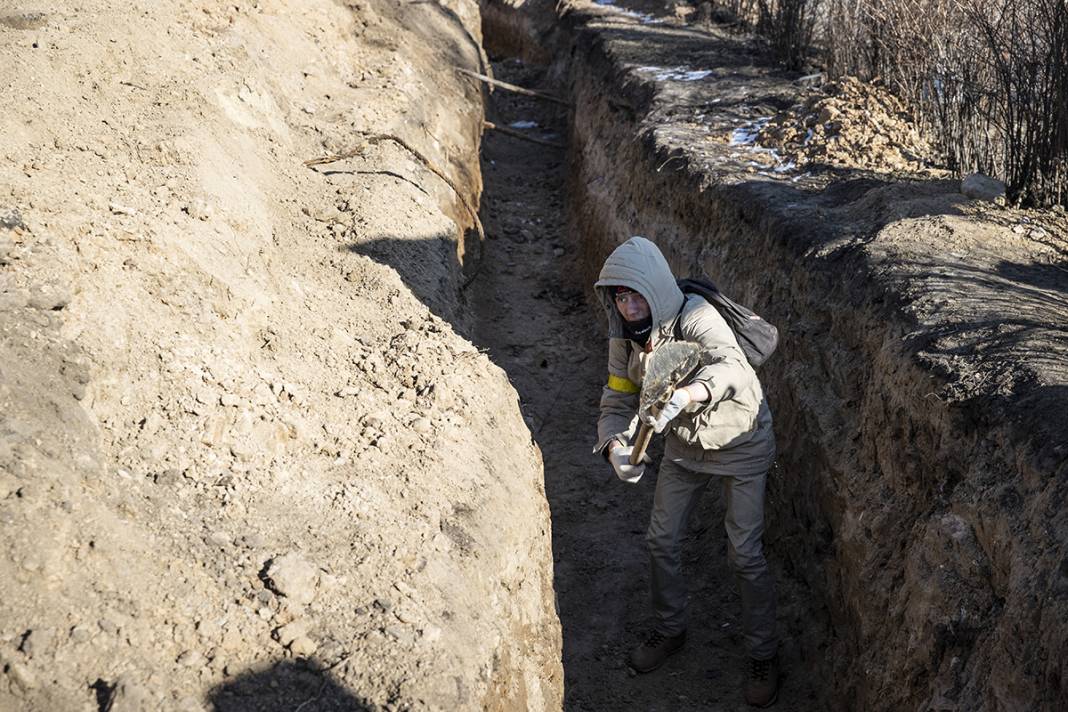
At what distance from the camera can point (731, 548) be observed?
14.4 ft

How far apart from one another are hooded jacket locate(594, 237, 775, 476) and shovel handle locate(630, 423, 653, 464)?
0.10 metres

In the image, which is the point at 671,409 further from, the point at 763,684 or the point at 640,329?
the point at 763,684

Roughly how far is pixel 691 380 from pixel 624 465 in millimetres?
443

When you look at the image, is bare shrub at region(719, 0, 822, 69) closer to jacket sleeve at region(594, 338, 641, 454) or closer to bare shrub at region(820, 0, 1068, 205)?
bare shrub at region(820, 0, 1068, 205)

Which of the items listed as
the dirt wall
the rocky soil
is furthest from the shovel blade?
the rocky soil

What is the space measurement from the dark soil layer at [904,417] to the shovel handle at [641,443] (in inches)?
45.0

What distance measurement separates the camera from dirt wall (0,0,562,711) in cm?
288

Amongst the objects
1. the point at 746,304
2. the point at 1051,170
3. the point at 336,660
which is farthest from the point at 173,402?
the point at 1051,170

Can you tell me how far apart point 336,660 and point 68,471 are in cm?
103

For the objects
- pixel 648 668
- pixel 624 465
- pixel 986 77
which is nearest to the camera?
pixel 624 465

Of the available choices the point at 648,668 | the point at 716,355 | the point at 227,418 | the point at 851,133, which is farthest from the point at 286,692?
the point at 851,133

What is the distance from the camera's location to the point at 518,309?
8.00m

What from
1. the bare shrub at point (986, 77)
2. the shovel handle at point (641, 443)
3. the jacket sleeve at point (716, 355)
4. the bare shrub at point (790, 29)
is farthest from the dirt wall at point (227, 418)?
the bare shrub at point (790, 29)

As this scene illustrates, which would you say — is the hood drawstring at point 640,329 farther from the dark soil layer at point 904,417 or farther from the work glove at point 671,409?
the dark soil layer at point 904,417
